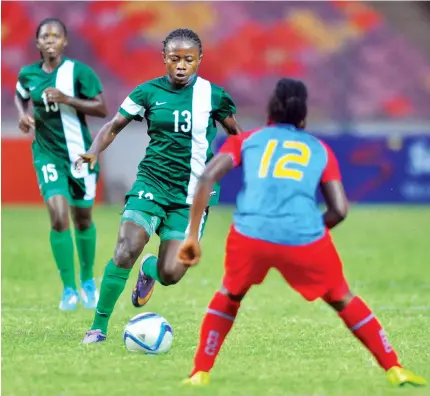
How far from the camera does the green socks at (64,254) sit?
1014cm

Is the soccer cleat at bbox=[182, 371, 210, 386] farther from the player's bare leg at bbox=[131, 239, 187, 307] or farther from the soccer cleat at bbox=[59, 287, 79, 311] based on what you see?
the soccer cleat at bbox=[59, 287, 79, 311]

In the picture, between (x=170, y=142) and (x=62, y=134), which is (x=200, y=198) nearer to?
(x=170, y=142)

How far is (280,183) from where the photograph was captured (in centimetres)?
620

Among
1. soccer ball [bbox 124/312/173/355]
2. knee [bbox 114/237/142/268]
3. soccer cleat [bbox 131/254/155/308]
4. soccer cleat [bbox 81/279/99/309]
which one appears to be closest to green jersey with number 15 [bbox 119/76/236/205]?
knee [bbox 114/237/142/268]

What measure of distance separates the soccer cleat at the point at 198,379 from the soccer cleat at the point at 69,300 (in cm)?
372

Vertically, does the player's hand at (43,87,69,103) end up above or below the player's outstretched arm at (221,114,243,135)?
below

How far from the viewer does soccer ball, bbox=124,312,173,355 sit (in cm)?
735

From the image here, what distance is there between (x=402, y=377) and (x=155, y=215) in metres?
2.36

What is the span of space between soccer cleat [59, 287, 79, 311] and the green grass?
140mm

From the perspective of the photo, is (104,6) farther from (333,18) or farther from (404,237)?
(404,237)

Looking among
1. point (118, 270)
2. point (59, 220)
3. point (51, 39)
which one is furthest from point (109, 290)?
point (51, 39)

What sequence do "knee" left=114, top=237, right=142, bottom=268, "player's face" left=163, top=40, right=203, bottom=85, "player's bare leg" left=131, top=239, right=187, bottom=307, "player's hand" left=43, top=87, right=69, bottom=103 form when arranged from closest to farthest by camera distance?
"knee" left=114, top=237, right=142, bottom=268 → "player's face" left=163, top=40, right=203, bottom=85 → "player's bare leg" left=131, top=239, right=187, bottom=307 → "player's hand" left=43, top=87, right=69, bottom=103

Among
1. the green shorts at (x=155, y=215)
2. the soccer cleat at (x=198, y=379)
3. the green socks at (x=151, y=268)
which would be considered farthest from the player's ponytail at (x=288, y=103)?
the green socks at (x=151, y=268)

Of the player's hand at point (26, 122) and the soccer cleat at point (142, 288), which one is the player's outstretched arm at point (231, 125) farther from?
the player's hand at point (26, 122)
